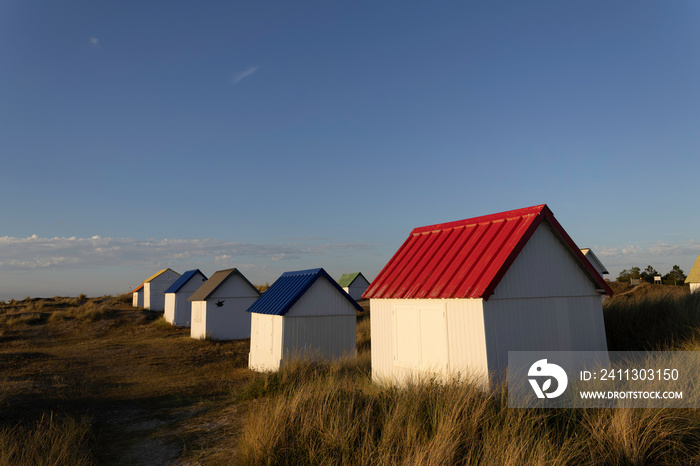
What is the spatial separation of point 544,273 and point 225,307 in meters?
23.8

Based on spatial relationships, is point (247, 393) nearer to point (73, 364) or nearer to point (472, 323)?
point (472, 323)

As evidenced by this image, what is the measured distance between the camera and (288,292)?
1936 centimetres

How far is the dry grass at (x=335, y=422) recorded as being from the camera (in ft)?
21.3

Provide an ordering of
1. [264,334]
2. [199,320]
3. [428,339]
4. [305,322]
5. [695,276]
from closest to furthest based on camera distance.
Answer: [428,339], [305,322], [264,334], [199,320], [695,276]

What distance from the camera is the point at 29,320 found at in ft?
132

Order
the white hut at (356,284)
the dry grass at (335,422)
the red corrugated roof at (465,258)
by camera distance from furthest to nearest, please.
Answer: the white hut at (356,284) < the red corrugated roof at (465,258) < the dry grass at (335,422)

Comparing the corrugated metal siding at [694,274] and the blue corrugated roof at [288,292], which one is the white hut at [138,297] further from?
the corrugated metal siding at [694,274]

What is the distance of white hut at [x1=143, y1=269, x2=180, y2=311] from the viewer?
4853 centimetres

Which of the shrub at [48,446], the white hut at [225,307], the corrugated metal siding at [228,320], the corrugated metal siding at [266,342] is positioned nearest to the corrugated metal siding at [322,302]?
the corrugated metal siding at [266,342]

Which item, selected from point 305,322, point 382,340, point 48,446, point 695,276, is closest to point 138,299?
point 305,322

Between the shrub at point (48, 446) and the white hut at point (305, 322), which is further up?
the white hut at point (305, 322)

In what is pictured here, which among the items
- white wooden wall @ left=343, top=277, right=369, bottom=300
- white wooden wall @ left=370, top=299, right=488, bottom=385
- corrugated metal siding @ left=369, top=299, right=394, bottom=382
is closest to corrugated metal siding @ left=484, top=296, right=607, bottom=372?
white wooden wall @ left=370, top=299, right=488, bottom=385

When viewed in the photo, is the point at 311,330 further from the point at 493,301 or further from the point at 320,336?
the point at 493,301

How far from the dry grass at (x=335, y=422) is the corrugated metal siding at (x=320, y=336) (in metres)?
1.95
